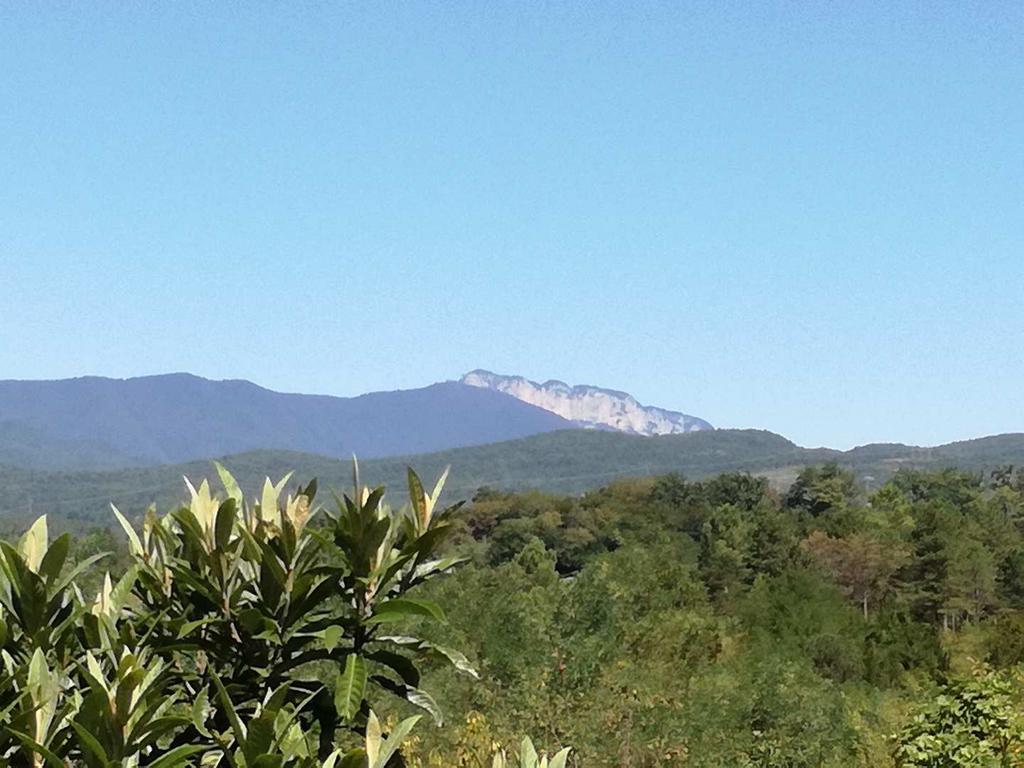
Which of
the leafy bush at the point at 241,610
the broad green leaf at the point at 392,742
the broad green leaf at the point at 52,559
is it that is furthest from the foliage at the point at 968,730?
the broad green leaf at the point at 52,559

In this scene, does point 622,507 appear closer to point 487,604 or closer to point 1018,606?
point 1018,606

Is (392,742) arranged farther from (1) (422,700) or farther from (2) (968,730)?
(2) (968,730)

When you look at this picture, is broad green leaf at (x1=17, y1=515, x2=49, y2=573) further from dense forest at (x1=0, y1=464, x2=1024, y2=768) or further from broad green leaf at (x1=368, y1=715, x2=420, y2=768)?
broad green leaf at (x1=368, y1=715, x2=420, y2=768)

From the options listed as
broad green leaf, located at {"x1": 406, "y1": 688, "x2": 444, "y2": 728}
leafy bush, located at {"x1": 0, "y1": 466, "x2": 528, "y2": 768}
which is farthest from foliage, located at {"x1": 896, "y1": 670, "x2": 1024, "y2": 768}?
leafy bush, located at {"x1": 0, "y1": 466, "x2": 528, "y2": 768}

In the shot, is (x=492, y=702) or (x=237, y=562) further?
(x=492, y=702)

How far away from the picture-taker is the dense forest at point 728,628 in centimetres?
1536

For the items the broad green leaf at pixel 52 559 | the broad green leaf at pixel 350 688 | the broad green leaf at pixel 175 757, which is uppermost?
the broad green leaf at pixel 52 559

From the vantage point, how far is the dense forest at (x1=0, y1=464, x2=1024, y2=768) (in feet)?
50.4

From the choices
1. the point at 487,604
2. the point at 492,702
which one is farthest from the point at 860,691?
the point at 492,702

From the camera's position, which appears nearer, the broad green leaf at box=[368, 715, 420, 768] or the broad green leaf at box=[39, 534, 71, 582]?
the broad green leaf at box=[368, 715, 420, 768]

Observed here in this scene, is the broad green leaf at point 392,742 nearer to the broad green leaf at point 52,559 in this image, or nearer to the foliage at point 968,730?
the broad green leaf at point 52,559

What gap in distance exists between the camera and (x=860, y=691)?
39875 millimetres

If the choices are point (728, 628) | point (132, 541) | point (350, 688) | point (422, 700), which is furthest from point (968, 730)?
point (728, 628)

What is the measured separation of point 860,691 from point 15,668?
39119 mm
